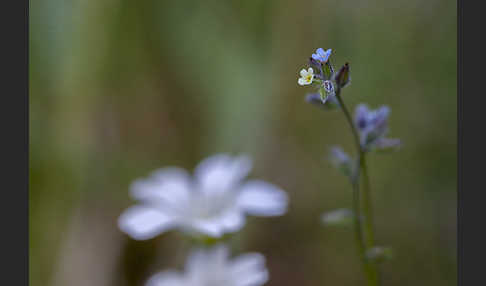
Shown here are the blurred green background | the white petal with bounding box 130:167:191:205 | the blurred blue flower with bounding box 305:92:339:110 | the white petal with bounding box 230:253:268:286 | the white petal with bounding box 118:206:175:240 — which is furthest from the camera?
the blurred green background

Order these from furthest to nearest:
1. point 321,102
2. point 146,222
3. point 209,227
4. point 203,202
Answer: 1. point 203,202
2. point 146,222
3. point 209,227
4. point 321,102

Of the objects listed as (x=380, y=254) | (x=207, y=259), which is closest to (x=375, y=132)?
(x=380, y=254)

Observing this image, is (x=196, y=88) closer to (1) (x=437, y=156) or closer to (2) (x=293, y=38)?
(2) (x=293, y=38)

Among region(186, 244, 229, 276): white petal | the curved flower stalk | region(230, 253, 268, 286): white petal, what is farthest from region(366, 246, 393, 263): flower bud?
region(186, 244, 229, 276): white petal

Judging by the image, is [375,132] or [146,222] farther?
[146,222]

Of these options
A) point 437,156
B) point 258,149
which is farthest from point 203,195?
point 437,156

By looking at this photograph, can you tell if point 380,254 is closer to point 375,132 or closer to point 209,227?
point 375,132

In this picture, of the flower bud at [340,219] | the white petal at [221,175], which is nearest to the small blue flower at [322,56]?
the flower bud at [340,219]

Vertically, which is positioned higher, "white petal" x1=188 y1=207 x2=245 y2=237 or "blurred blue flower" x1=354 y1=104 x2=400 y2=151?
"blurred blue flower" x1=354 y1=104 x2=400 y2=151

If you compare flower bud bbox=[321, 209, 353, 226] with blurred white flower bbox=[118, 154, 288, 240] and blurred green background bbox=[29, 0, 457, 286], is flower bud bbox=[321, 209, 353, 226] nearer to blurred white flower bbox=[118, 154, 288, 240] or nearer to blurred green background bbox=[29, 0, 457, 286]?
blurred white flower bbox=[118, 154, 288, 240]
